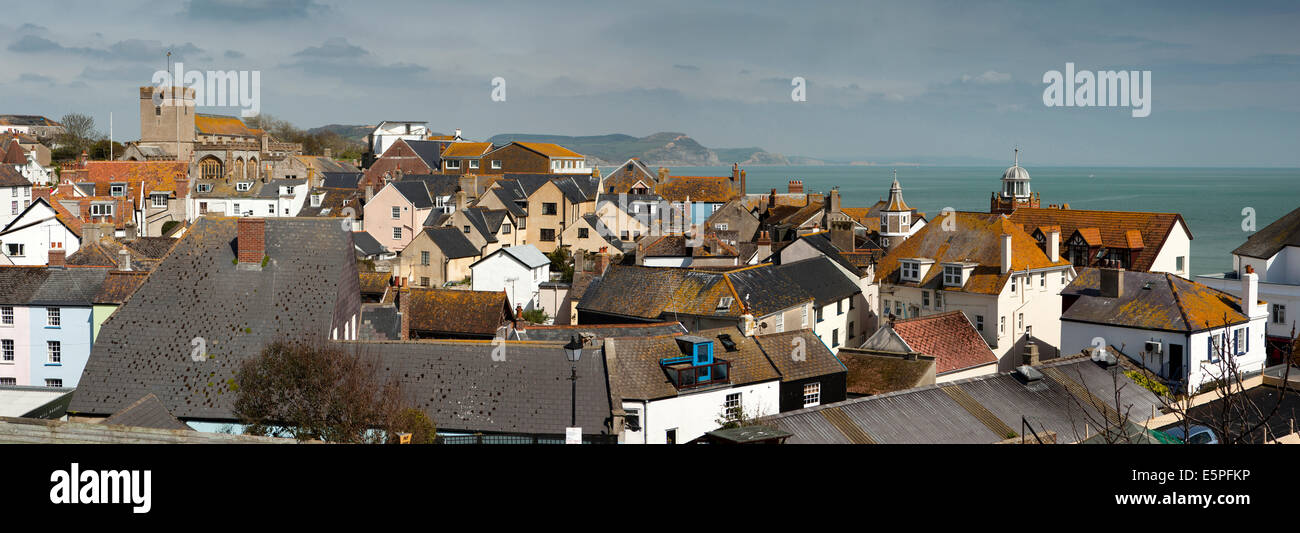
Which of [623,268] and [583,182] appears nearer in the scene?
[623,268]

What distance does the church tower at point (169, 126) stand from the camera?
2248 inches

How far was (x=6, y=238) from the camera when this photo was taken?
114 feet

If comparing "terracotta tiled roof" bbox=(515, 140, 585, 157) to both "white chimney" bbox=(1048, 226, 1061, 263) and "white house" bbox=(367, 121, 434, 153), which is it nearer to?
"white house" bbox=(367, 121, 434, 153)

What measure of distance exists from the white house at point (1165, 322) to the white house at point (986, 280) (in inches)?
90.2

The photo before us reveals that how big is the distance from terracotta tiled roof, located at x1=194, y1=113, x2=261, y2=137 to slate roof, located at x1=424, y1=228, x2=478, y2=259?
30.5 m

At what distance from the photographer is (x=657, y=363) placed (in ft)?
60.1

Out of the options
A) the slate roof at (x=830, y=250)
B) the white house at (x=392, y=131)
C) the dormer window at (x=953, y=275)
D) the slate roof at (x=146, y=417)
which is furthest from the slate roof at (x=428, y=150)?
the slate roof at (x=146, y=417)

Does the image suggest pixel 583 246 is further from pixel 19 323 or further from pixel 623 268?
pixel 19 323

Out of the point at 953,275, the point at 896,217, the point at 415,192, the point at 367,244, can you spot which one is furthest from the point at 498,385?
the point at 415,192

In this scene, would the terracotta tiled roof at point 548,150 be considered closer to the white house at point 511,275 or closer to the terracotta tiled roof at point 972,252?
the white house at point 511,275

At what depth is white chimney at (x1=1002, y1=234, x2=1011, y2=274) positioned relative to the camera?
27.5 meters

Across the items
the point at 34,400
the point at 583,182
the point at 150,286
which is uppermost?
the point at 583,182

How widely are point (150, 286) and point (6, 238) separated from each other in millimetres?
20971
